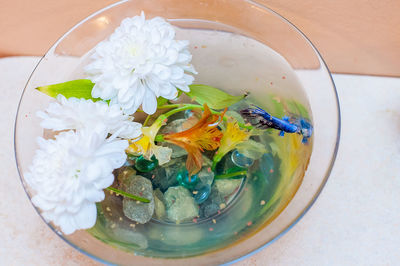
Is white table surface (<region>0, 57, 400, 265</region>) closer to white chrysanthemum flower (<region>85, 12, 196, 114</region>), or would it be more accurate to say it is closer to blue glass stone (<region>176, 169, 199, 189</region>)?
blue glass stone (<region>176, 169, 199, 189</region>)

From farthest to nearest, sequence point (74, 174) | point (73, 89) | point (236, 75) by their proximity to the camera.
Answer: point (236, 75) < point (73, 89) < point (74, 174)

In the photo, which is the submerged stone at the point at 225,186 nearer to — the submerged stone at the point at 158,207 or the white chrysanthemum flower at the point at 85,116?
the submerged stone at the point at 158,207

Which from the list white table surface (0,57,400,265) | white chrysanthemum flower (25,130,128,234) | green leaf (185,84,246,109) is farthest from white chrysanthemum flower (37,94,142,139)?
white table surface (0,57,400,265)

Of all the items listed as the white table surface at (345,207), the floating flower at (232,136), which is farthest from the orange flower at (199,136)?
the white table surface at (345,207)

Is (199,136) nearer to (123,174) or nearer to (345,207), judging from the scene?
(123,174)

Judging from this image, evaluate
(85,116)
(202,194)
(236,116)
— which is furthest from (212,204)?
(85,116)

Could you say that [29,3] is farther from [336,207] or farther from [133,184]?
[336,207]
